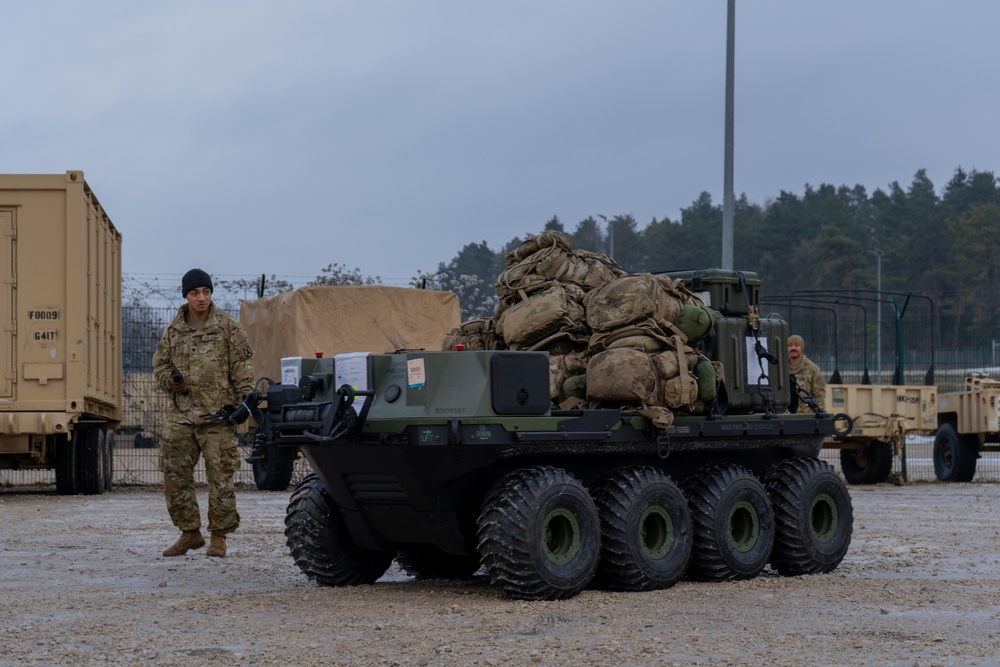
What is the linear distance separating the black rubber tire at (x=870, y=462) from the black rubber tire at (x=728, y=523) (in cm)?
1258

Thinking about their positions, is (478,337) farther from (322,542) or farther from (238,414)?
(322,542)

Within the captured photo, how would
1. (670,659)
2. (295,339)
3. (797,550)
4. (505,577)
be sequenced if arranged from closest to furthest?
(670,659) → (505,577) → (797,550) → (295,339)

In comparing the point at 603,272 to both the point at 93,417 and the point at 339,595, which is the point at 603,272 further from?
the point at 93,417

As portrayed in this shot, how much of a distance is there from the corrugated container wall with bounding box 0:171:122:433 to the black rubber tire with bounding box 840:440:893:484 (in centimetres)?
1120

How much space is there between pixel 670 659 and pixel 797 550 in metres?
3.66

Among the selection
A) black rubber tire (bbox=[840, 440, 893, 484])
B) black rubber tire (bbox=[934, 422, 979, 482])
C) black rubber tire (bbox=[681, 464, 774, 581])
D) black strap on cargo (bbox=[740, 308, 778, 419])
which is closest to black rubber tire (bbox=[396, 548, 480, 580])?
black rubber tire (bbox=[681, 464, 774, 581])

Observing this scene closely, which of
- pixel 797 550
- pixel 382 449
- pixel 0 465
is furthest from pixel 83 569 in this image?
pixel 0 465

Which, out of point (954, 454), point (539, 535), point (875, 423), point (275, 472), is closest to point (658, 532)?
point (539, 535)

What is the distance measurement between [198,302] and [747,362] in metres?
3.71

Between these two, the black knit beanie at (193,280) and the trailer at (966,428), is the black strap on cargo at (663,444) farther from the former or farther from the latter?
the trailer at (966,428)

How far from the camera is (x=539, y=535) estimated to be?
7.90 meters

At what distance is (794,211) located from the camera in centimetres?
7950

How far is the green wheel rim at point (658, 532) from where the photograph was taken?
8781 mm

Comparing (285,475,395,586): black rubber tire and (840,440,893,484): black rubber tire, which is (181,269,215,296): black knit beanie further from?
(840,440,893,484): black rubber tire
